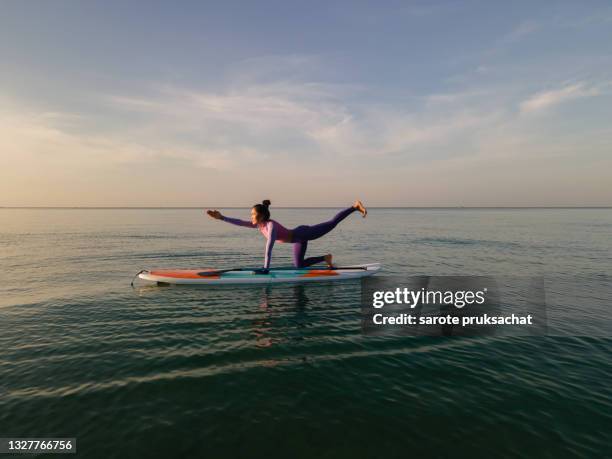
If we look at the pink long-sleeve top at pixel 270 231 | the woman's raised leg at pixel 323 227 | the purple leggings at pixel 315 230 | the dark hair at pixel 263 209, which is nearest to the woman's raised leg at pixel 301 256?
the purple leggings at pixel 315 230

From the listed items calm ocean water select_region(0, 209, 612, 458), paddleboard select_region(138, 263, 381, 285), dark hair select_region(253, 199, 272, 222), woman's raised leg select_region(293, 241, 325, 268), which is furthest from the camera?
woman's raised leg select_region(293, 241, 325, 268)

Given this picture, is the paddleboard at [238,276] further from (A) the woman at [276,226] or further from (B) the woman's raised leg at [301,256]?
(A) the woman at [276,226]

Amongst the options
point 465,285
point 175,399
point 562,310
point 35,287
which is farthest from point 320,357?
point 35,287

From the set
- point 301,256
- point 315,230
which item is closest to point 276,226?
point 315,230

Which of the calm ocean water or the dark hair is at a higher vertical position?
the dark hair

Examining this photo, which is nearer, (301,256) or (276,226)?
(276,226)

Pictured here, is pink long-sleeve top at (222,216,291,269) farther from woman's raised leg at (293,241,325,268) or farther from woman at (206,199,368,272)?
woman's raised leg at (293,241,325,268)

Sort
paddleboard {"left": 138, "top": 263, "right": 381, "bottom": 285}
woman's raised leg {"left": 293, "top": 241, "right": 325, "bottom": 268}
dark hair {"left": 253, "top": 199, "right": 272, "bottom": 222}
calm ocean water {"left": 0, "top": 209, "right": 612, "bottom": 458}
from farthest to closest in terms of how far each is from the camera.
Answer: woman's raised leg {"left": 293, "top": 241, "right": 325, "bottom": 268} → paddleboard {"left": 138, "top": 263, "right": 381, "bottom": 285} → dark hair {"left": 253, "top": 199, "right": 272, "bottom": 222} → calm ocean water {"left": 0, "top": 209, "right": 612, "bottom": 458}

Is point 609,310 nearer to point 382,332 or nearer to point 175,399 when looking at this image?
point 382,332

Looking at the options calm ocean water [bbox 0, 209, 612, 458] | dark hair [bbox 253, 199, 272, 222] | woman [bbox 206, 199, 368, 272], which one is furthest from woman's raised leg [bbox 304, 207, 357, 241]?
calm ocean water [bbox 0, 209, 612, 458]

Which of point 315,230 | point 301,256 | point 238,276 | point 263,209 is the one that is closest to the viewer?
point 263,209

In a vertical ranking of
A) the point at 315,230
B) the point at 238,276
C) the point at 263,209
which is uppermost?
the point at 263,209

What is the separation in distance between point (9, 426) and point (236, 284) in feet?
34.3

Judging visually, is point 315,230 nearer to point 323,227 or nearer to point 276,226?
point 323,227
